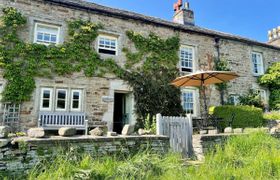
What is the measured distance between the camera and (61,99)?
34.8 ft

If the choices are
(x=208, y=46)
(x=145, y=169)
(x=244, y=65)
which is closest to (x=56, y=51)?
(x=145, y=169)

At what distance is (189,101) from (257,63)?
700 centimetres

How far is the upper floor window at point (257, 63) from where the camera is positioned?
16844mm

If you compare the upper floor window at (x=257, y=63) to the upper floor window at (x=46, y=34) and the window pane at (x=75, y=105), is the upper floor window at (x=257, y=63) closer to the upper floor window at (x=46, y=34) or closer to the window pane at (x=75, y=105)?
the window pane at (x=75, y=105)

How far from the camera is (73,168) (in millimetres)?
4504

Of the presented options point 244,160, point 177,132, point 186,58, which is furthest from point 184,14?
point 244,160

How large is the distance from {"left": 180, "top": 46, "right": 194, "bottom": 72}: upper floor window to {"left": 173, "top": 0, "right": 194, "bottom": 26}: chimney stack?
274 centimetres

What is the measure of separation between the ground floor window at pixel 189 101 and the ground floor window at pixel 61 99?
594cm

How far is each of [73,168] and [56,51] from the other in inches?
293

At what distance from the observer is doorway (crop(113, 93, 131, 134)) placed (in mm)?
12367

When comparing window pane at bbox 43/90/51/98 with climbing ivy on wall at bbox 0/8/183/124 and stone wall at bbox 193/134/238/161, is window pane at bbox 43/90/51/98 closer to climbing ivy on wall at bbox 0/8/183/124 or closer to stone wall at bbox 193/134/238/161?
climbing ivy on wall at bbox 0/8/183/124

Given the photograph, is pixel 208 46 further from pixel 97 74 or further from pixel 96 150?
pixel 96 150

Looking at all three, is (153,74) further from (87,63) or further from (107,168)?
(107,168)

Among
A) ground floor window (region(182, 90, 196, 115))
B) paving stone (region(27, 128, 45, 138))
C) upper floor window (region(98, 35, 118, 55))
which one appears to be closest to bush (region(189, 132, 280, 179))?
paving stone (region(27, 128, 45, 138))
